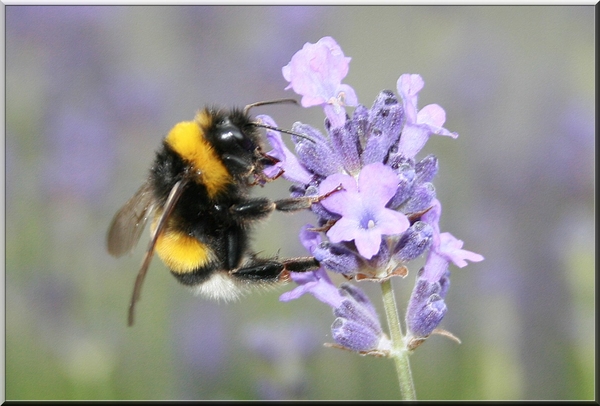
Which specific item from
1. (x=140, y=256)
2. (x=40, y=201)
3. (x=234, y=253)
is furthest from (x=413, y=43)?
(x=234, y=253)

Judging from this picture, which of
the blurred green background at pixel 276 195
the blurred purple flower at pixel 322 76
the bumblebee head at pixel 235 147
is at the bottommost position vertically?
the blurred green background at pixel 276 195

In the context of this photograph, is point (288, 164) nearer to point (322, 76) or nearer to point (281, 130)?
point (281, 130)

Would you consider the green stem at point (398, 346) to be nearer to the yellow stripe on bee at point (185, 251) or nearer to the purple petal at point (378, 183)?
the purple petal at point (378, 183)

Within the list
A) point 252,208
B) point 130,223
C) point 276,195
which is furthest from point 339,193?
point 276,195

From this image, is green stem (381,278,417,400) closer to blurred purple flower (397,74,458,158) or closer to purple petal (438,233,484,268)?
purple petal (438,233,484,268)

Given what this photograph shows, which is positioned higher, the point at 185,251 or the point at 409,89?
the point at 409,89

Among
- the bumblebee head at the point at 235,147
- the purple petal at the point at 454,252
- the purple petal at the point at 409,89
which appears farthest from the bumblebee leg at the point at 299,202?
the purple petal at the point at 454,252

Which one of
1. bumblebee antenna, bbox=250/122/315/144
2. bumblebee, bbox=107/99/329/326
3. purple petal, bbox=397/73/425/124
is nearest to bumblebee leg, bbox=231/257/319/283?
bumblebee, bbox=107/99/329/326
